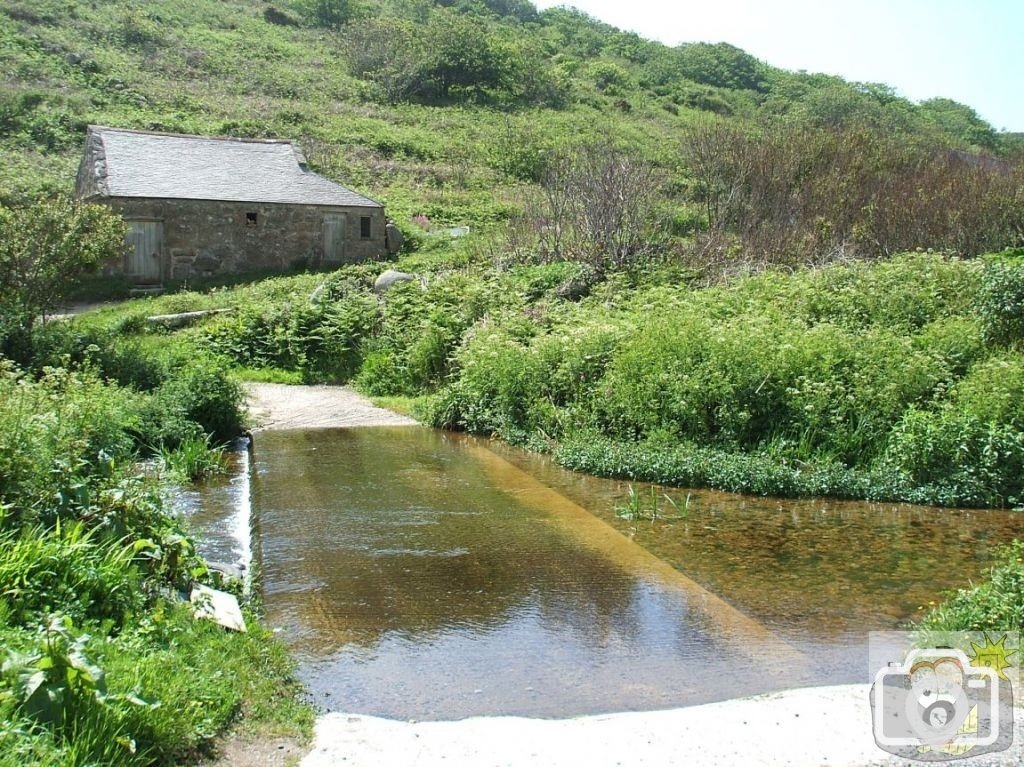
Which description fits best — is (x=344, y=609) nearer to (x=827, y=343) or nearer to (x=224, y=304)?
(x=827, y=343)

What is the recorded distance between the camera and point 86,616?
4.98 m

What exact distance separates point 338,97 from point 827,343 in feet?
129

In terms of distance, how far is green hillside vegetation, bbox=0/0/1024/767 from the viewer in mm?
4945

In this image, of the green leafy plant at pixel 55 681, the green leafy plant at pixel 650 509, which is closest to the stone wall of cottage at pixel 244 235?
the green leafy plant at pixel 650 509

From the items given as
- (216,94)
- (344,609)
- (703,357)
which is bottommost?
(344,609)

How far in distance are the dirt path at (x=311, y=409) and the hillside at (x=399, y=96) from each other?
29.5ft

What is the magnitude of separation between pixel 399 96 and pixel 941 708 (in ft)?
155

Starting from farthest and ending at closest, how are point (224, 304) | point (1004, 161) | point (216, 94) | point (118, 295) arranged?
point (216, 94) < point (1004, 161) < point (118, 295) < point (224, 304)

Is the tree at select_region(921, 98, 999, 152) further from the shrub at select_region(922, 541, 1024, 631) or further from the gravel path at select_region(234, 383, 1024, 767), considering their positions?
the gravel path at select_region(234, 383, 1024, 767)

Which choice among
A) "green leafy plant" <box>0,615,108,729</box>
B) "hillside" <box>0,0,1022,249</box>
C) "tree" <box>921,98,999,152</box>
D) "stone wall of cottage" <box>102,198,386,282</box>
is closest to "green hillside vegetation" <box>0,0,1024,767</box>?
"green leafy plant" <box>0,615,108,729</box>

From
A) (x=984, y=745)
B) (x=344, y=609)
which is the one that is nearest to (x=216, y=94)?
(x=344, y=609)

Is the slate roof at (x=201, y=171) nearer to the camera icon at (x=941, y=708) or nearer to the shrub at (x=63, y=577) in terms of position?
the shrub at (x=63, y=577)

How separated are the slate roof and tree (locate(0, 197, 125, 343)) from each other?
10.3m

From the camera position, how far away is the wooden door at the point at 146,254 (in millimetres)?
24672
